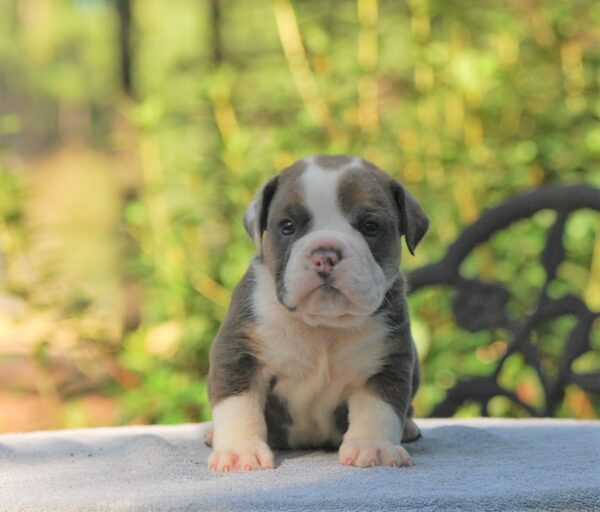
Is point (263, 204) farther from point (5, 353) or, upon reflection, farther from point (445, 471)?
point (5, 353)

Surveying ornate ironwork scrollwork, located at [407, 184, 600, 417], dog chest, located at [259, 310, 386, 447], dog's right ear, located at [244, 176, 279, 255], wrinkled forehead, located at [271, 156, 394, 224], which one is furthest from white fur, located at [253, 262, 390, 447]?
ornate ironwork scrollwork, located at [407, 184, 600, 417]

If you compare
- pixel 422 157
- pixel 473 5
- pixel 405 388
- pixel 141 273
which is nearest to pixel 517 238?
pixel 422 157

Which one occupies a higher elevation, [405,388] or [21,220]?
[21,220]

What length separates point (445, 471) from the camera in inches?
81.5

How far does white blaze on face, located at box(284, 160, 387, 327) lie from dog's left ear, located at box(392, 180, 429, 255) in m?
0.16

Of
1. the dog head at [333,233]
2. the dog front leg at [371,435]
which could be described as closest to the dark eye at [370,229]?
the dog head at [333,233]

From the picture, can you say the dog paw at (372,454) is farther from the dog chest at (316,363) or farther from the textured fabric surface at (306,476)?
the dog chest at (316,363)

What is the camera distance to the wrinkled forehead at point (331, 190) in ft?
7.13

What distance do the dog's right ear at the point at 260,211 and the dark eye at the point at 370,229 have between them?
0.76ft

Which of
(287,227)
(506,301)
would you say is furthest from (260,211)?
(506,301)

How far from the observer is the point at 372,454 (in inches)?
83.5

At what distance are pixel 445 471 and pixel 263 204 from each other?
69 centimetres

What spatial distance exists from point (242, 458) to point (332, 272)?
16.5 inches

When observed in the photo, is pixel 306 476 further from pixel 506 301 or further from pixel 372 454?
pixel 506 301
